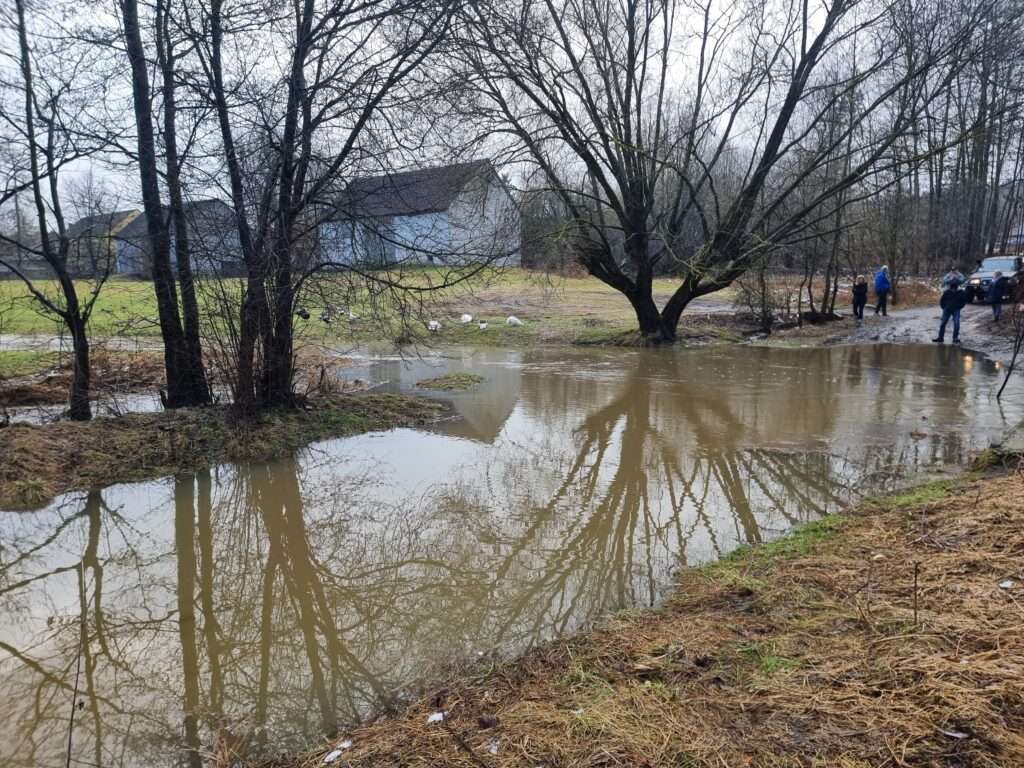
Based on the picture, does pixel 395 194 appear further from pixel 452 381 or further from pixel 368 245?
pixel 452 381

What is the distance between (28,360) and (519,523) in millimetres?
13620

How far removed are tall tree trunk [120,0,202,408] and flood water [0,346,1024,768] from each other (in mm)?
2826

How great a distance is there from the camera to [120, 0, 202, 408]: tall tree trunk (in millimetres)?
8555

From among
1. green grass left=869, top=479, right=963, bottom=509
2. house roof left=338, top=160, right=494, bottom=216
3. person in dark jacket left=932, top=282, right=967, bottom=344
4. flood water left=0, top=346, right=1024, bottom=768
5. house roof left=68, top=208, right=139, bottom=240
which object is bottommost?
flood water left=0, top=346, right=1024, bottom=768

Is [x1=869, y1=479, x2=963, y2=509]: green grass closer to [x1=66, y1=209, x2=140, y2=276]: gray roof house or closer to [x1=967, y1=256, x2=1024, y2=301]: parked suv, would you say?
[x1=66, y1=209, x2=140, y2=276]: gray roof house

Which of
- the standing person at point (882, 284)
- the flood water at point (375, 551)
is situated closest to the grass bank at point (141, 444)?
the flood water at point (375, 551)

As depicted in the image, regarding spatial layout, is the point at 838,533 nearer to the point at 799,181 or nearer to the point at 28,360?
the point at 799,181

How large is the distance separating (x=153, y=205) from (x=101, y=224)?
1654 millimetres

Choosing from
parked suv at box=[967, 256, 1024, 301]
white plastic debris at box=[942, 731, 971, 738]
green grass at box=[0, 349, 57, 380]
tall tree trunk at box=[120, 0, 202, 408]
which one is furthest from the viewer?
parked suv at box=[967, 256, 1024, 301]

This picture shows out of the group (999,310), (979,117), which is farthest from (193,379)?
(999,310)

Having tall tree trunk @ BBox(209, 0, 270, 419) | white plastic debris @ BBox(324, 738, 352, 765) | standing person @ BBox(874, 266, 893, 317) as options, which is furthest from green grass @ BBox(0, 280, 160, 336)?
standing person @ BBox(874, 266, 893, 317)

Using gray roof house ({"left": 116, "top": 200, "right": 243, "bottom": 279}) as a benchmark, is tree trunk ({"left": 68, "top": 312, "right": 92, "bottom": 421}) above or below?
below

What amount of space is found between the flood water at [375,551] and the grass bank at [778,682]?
49 centimetres

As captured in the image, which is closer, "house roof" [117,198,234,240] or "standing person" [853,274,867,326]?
"house roof" [117,198,234,240]
